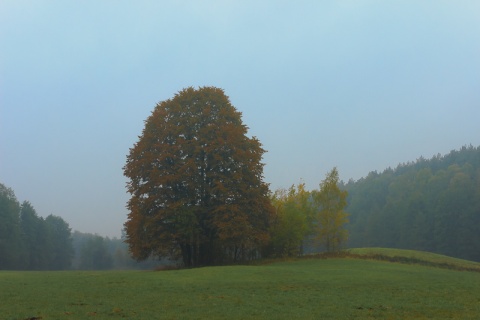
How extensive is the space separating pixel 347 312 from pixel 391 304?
3138mm

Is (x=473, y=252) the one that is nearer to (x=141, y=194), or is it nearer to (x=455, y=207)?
(x=455, y=207)

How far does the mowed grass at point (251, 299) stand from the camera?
15.7 metres

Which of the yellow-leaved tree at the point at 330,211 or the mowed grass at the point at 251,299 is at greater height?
the yellow-leaved tree at the point at 330,211

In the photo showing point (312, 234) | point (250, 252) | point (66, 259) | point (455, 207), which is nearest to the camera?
point (250, 252)

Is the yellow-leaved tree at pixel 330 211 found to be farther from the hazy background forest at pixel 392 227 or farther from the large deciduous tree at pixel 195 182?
the hazy background forest at pixel 392 227

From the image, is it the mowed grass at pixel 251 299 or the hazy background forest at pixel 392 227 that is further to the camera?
the hazy background forest at pixel 392 227

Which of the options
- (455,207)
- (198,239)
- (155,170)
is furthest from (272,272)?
(455,207)

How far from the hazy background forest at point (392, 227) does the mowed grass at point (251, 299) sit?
65397mm

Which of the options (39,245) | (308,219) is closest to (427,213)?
(308,219)

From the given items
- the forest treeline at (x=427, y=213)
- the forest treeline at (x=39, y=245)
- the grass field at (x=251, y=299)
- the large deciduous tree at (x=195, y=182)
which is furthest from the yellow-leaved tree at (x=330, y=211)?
the forest treeline at (x=427, y=213)

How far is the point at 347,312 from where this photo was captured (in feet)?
53.0

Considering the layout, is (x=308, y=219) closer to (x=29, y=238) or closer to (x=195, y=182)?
(x=195, y=182)

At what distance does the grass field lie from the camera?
1572 centimetres

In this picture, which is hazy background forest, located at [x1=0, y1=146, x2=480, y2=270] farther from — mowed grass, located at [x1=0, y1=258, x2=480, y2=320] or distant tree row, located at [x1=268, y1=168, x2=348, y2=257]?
mowed grass, located at [x1=0, y1=258, x2=480, y2=320]
